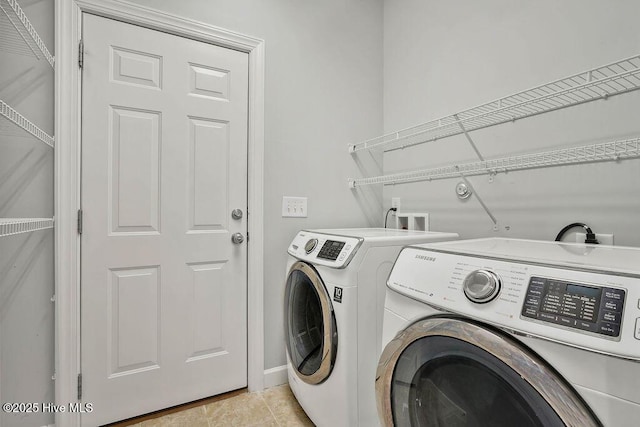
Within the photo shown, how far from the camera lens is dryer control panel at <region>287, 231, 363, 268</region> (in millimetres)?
1217

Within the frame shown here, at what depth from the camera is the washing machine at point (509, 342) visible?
0.51m

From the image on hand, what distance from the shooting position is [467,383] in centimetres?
72

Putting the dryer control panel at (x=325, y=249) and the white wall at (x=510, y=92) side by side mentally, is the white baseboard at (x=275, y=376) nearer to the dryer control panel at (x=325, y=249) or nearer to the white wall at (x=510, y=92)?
the dryer control panel at (x=325, y=249)

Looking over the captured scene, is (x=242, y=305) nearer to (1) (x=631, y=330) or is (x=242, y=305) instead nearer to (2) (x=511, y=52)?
(1) (x=631, y=330)

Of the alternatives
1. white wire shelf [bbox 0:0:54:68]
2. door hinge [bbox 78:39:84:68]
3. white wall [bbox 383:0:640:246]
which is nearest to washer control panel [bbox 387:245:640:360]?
white wall [bbox 383:0:640:246]

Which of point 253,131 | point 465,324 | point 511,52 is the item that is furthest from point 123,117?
point 511,52

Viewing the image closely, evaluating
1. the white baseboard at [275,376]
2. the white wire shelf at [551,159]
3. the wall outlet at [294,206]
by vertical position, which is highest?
the white wire shelf at [551,159]

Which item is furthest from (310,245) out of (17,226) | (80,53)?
(80,53)

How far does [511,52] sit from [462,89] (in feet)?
0.89

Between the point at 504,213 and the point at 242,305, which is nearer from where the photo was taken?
the point at 504,213

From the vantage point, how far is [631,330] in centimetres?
49

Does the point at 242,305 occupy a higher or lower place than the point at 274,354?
higher

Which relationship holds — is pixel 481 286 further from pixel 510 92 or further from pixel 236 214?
pixel 236 214

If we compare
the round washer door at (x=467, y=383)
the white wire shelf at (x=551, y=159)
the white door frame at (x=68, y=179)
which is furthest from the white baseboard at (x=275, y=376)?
the white wire shelf at (x=551, y=159)
